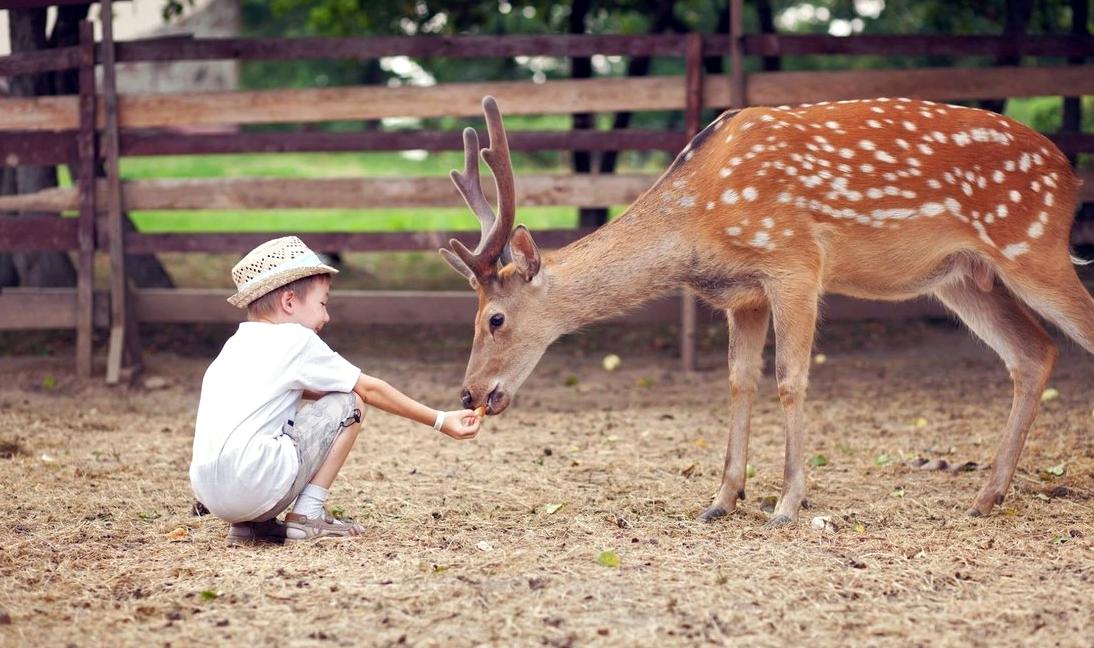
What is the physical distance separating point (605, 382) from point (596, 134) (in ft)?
5.63

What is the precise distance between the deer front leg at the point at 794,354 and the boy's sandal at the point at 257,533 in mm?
1975

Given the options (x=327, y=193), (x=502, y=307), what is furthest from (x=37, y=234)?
(x=502, y=307)

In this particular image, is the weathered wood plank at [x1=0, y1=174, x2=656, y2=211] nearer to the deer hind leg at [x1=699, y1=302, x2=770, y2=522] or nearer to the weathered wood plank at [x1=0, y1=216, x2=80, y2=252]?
the weathered wood plank at [x1=0, y1=216, x2=80, y2=252]

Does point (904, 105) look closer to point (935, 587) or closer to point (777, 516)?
point (777, 516)

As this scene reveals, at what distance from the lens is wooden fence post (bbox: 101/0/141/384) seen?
8.51m

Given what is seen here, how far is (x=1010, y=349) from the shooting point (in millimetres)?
5785

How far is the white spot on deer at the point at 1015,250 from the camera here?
17.9 feet

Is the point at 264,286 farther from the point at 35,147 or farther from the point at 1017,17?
the point at 1017,17

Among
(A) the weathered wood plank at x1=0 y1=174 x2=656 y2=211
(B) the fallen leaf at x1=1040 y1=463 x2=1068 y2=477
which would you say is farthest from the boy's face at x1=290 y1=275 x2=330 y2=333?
(A) the weathered wood plank at x1=0 y1=174 x2=656 y2=211

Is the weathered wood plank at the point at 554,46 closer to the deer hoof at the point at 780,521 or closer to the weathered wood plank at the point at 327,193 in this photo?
the weathered wood plank at the point at 327,193

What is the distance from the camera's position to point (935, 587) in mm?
4211

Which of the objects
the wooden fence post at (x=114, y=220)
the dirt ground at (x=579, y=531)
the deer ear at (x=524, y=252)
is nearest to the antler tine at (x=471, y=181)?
the deer ear at (x=524, y=252)

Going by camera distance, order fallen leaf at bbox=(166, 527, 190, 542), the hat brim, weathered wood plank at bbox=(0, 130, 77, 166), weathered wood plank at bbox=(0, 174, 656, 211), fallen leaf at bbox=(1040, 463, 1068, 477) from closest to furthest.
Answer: the hat brim → fallen leaf at bbox=(166, 527, 190, 542) → fallen leaf at bbox=(1040, 463, 1068, 477) → weathered wood plank at bbox=(0, 130, 77, 166) → weathered wood plank at bbox=(0, 174, 656, 211)

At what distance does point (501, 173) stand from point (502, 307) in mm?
582
